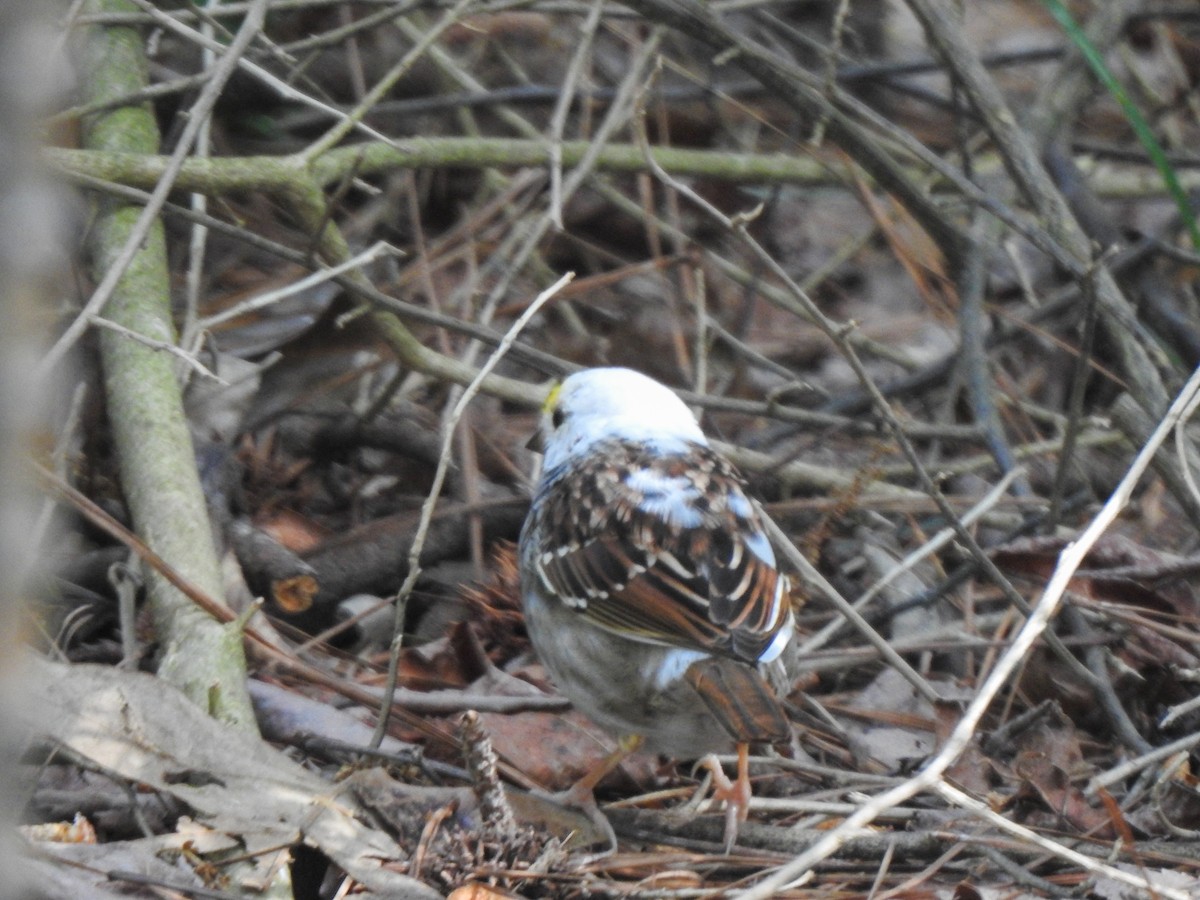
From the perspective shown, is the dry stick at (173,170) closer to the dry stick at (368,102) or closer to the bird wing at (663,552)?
the dry stick at (368,102)

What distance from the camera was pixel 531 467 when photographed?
4.75 m

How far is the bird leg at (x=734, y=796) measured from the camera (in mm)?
3027

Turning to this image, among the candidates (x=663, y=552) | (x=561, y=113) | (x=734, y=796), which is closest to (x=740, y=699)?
(x=734, y=796)

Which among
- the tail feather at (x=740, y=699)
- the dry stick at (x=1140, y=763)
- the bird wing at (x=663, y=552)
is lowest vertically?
the dry stick at (x=1140, y=763)

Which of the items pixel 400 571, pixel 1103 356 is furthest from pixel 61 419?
pixel 1103 356

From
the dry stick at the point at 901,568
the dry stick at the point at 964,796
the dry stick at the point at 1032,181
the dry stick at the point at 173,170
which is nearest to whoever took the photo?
the dry stick at the point at 964,796

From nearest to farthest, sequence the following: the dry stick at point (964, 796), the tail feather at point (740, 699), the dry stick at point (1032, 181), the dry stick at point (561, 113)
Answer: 1. the dry stick at point (964, 796)
2. the tail feather at point (740, 699)
3. the dry stick at point (1032, 181)
4. the dry stick at point (561, 113)

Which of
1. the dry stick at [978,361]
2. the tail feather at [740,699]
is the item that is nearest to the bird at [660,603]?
the tail feather at [740,699]

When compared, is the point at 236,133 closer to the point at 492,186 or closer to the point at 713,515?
the point at 492,186

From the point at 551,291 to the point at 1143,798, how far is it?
1.77m

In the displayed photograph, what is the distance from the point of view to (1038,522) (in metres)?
4.13

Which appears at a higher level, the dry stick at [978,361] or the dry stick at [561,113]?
the dry stick at [561,113]

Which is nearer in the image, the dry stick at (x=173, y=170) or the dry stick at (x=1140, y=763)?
the dry stick at (x=173, y=170)

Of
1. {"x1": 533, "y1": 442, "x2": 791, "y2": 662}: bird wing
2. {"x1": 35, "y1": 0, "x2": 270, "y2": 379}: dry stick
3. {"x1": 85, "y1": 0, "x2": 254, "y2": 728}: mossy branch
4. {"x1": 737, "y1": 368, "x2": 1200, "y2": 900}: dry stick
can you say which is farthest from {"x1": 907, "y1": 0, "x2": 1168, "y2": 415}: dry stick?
{"x1": 85, "y1": 0, "x2": 254, "y2": 728}: mossy branch
